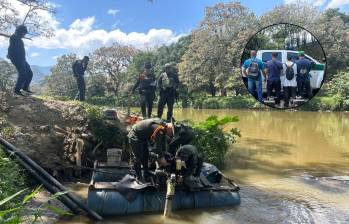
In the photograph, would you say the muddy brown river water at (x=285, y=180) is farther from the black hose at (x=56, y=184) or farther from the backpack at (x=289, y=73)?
the backpack at (x=289, y=73)

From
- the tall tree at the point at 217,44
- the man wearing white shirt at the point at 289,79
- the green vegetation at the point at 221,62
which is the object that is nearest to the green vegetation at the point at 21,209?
the man wearing white shirt at the point at 289,79

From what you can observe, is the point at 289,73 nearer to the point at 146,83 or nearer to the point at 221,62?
the point at 146,83

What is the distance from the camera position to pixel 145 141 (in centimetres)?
927

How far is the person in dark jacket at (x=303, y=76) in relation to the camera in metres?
5.89

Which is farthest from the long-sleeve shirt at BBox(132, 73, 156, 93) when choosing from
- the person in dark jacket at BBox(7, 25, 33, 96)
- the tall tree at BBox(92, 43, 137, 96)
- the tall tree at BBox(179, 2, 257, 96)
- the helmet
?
the tall tree at BBox(92, 43, 137, 96)

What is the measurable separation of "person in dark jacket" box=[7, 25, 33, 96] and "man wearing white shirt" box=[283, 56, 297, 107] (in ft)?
29.9

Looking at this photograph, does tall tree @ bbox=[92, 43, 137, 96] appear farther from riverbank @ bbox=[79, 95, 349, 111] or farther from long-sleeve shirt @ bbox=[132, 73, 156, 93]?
long-sleeve shirt @ bbox=[132, 73, 156, 93]

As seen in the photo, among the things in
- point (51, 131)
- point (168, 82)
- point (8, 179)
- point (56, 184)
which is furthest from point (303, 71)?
point (51, 131)

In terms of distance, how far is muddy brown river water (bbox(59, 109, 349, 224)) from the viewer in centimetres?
874

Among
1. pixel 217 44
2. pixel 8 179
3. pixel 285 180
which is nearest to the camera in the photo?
pixel 8 179

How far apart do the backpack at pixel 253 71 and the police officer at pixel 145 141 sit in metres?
3.03

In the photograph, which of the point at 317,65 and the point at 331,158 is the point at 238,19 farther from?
the point at 317,65

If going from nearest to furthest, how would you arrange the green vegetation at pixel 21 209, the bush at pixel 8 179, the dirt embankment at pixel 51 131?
1. the green vegetation at pixel 21 209
2. the bush at pixel 8 179
3. the dirt embankment at pixel 51 131

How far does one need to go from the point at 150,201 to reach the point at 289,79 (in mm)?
4178
